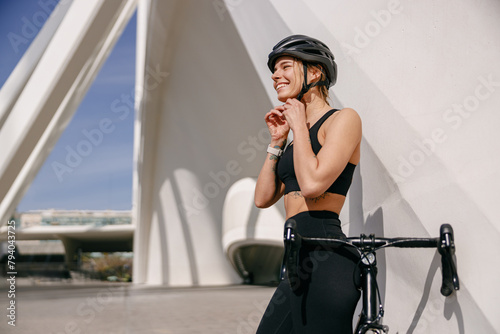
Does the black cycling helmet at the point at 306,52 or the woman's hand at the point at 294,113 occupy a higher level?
the black cycling helmet at the point at 306,52

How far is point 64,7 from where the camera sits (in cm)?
918

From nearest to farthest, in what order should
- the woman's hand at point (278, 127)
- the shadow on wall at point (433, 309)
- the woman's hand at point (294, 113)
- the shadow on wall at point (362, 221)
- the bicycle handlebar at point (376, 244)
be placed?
the bicycle handlebar at point (376, 244)
the woman's hand at point (294, 113)
the shadow on wall at point (433, 309)
the woman's hand at point (278, 127)
the shadow on wall at point (362, 221)

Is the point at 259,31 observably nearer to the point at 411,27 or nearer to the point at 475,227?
the point at 411,27

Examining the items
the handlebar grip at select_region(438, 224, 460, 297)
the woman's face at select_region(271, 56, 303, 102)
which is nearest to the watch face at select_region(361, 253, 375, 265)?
the handlebar grip at select_region(438, 224, 460, 297)

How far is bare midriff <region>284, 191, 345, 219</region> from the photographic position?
206 cm

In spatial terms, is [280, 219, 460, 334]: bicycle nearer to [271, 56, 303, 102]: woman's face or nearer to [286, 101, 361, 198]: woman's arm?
[286, 101, 361, 198]: woman's arm

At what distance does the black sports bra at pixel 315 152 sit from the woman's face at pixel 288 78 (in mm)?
173

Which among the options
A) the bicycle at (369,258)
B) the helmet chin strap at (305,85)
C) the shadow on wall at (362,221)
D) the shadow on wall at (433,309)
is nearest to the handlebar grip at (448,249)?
the bicycle at (369,258)

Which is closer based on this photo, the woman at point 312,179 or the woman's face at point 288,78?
the woman at point 312,179

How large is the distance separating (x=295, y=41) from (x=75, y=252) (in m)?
51.4

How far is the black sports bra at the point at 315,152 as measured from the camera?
208 centimetres

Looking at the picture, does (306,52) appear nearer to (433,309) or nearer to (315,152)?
(315,152)

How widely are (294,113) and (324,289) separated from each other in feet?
2.20

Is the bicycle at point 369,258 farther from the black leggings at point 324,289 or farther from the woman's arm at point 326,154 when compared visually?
the woman's arm at point 326,154
